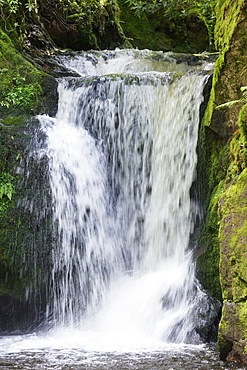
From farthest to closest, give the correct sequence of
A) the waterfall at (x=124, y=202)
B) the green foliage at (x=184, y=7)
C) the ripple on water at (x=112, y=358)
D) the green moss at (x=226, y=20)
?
the green foliage at (x=184, y=7), the green moss at (x=226, y=20), the waterfall at (x=124, y=202), the ripple on water at (x=112, y=358)

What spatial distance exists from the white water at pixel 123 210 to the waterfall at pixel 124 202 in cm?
2

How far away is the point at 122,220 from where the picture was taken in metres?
7.00

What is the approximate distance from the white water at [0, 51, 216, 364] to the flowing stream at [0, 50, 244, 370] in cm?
2

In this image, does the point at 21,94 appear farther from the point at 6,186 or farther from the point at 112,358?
the point at 112,358

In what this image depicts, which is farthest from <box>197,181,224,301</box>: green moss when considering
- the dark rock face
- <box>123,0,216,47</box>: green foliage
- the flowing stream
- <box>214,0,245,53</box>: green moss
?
<box>123,0,216,47</box>: green foliage

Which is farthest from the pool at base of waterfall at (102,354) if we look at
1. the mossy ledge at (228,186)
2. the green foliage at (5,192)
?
the green foliage at (5,192)

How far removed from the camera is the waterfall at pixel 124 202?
18.7 ft

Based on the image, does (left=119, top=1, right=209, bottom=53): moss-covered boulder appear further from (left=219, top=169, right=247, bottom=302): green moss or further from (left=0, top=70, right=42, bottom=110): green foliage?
(left=219, top=169, right=247, bottom=302): green moss

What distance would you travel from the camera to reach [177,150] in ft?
22.6

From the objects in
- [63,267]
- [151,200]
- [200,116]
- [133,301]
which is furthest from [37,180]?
[200,116]

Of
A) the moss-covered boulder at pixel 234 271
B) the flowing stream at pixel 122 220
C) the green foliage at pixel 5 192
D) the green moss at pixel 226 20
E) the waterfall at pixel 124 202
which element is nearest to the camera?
the moss-covered boulder at pixel 234 271

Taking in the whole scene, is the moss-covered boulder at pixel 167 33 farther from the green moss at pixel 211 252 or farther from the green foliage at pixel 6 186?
the green moss at pixel 211 252

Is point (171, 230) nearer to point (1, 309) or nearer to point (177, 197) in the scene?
point (177, 197)

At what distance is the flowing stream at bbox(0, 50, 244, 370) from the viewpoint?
16.4 feet
